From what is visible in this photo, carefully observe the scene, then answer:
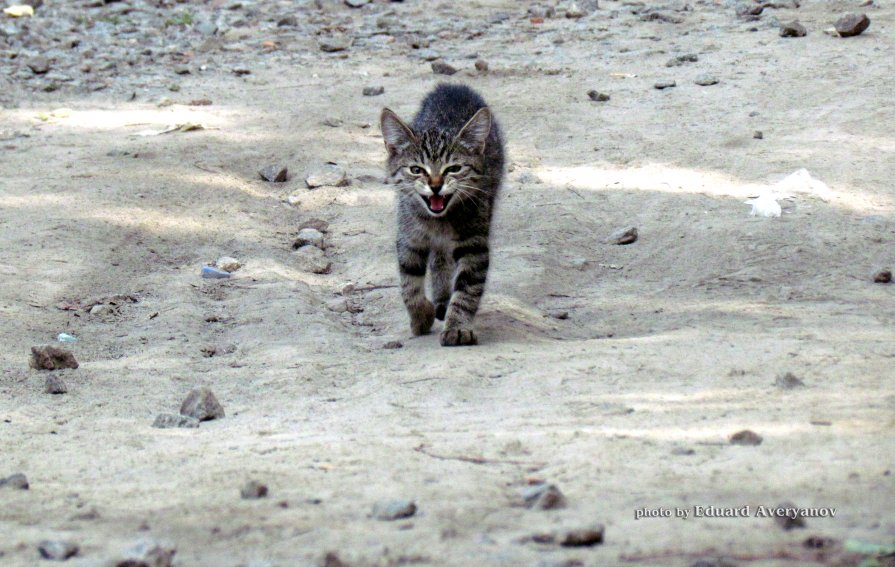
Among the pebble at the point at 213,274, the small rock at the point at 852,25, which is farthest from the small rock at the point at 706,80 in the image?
the pebble at the point at 213,274

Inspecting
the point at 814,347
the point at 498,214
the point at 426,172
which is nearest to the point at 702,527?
the point at 814,347

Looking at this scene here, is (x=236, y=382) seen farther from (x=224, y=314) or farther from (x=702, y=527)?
(x=702, y=527)

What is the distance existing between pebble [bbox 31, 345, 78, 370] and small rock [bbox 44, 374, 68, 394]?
21cm

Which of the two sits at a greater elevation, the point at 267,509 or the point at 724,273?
the point at 267,509

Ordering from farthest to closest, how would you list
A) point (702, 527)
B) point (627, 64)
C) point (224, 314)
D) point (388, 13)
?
point (388, 13) → point (627, 64) → point (224, 314) → point (702, 527)

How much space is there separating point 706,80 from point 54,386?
6057 millimetres

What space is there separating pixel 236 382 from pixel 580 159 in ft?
12.8

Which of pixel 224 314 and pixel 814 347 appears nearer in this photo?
pixel 814 347

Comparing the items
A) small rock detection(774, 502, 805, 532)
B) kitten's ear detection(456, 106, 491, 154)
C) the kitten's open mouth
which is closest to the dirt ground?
small rock detection(774, 502, 805, 532)

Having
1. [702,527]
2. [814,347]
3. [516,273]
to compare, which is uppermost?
[702,527]

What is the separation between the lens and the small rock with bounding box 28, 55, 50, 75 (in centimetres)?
1068

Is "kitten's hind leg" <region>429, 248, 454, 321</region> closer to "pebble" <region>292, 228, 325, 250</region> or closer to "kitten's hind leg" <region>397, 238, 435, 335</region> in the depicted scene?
"kitten's hind leg" <region>397, 238, 435, 335</region>

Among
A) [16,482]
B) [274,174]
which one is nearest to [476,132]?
[274,174]

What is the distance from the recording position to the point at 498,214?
7570 mm
